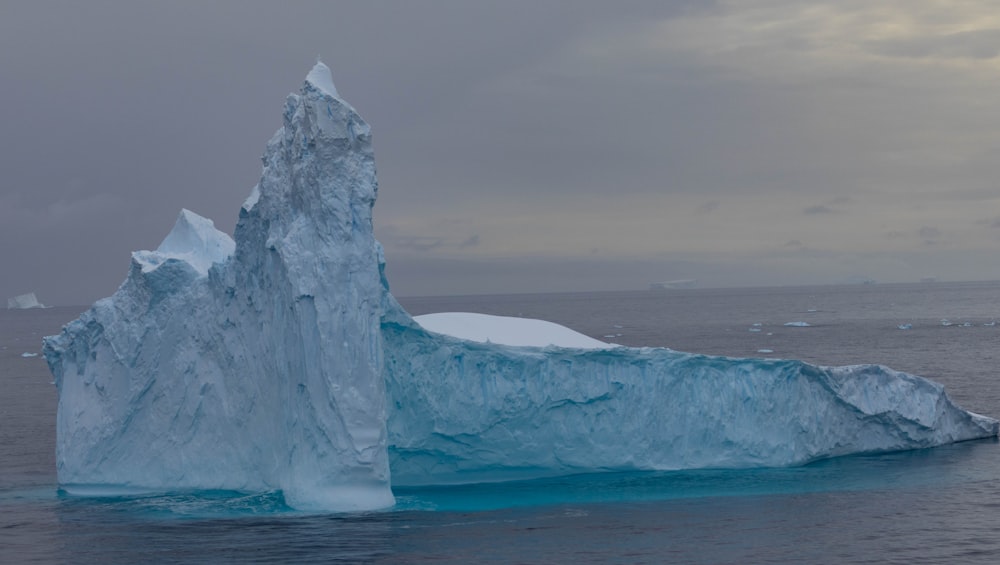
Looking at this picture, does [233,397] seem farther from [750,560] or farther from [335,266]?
[750,560]

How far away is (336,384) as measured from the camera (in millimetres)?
18734

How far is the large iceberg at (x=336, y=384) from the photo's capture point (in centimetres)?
1906

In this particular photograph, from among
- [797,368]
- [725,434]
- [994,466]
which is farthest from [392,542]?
[994,466]

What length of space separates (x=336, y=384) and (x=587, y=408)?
211 inches

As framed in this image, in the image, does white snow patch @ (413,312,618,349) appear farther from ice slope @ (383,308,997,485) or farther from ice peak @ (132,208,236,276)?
ice peak @ (132,208,236,276)

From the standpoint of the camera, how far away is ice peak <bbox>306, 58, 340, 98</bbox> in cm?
1950

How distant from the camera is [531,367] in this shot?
69.6ft

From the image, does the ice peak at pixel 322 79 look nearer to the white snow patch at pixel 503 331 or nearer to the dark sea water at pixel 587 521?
the white snow patch at pixel 503 331

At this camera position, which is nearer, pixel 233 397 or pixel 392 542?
pixel 392 542

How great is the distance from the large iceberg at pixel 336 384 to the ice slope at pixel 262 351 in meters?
0.03

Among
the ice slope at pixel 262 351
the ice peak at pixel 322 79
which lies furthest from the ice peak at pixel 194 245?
the ice peak at pixel 322 79

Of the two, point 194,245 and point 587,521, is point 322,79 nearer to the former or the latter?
point 194,245

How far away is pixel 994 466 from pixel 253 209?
16052mm

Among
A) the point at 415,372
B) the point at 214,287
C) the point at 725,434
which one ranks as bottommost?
the point at 725,434
